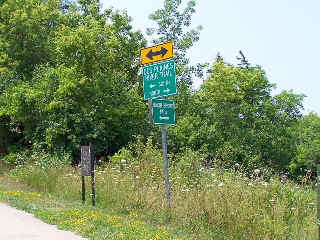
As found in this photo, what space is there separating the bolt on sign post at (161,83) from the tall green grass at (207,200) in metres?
0.80

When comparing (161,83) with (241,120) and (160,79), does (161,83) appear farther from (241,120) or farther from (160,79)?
(241,120)

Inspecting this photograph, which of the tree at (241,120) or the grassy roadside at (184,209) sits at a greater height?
the tree at (241,120)

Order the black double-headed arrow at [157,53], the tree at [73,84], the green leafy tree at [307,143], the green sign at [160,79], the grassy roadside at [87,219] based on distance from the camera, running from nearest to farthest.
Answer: the grassy roadside at [87,219]
the green sign at [160,79]
the black double-headed arrow at [157,53]
the tree at [73,84]
the green leafy tree at [307,143]

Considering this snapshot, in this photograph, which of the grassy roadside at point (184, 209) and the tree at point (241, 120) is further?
the tree at point (241, 120)

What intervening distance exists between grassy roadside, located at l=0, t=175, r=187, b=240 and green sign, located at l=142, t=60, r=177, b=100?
273 cm

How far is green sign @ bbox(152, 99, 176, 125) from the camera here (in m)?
10.4

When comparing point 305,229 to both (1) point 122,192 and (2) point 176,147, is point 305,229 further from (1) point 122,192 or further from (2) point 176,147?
(2) point 176,147

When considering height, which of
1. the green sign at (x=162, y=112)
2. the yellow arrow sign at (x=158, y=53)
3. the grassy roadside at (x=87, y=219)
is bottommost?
the grassy roadside at (x=87, y=219)

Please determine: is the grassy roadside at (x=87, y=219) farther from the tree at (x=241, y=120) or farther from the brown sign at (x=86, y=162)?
the tree at (x=241, y=120)

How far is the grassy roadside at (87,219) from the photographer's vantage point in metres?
8.35

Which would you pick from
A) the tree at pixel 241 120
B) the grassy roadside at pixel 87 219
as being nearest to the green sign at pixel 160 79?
the grassy roadside at pixel 87 219

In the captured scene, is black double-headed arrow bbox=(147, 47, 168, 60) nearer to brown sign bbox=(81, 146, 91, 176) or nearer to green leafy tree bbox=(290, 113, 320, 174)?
brown sign bbox=(81, 146, 91, 176)

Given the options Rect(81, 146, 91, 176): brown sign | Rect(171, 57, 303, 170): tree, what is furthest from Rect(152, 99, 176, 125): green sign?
Rect(171, 57, 303, 170): tree

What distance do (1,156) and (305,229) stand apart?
1986 cm
